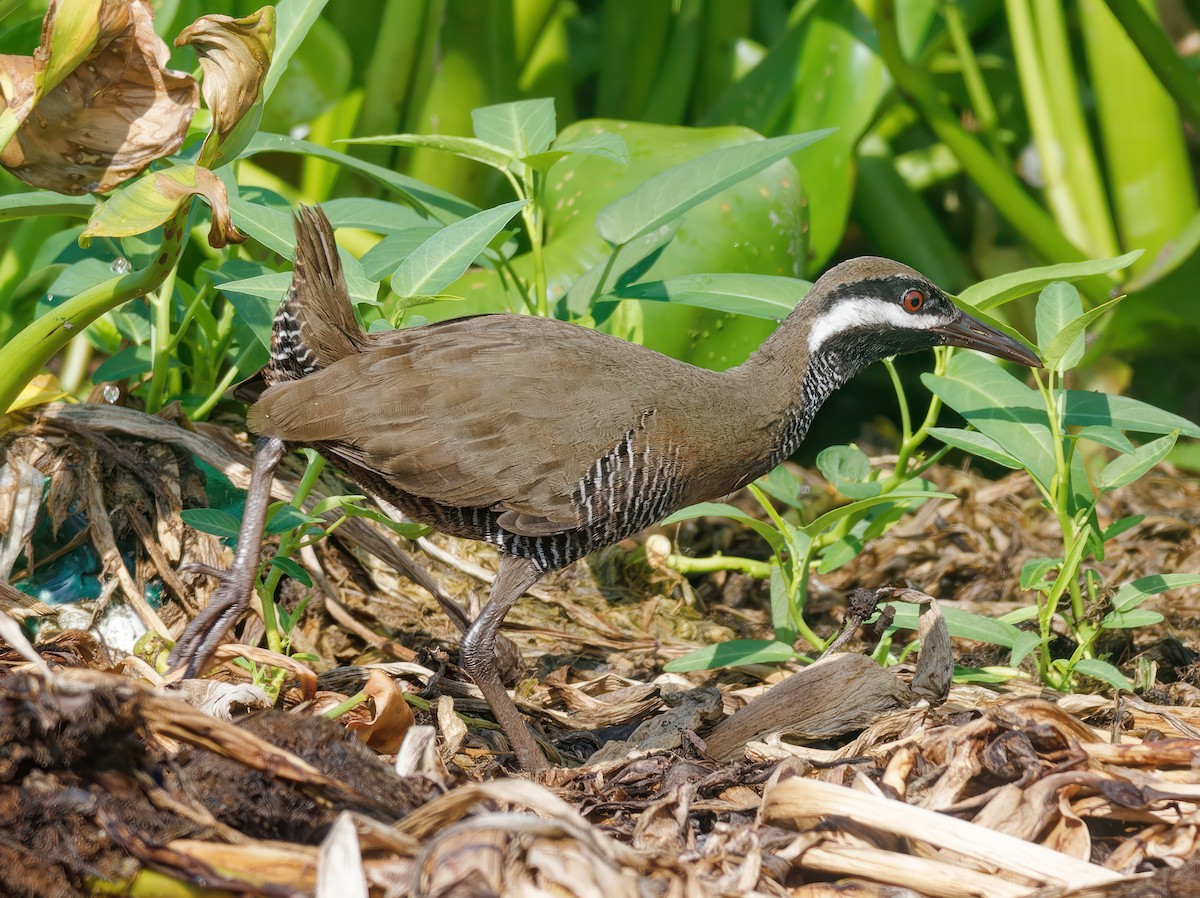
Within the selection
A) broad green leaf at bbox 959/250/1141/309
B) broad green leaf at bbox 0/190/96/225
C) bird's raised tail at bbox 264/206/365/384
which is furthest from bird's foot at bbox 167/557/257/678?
broad green leaf at bbox 959/250/1141/309

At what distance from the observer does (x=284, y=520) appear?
304 centimetres

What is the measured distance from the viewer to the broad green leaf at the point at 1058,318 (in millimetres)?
3020

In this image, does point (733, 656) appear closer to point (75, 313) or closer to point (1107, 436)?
point (1107, 436)

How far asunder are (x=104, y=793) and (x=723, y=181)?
213 cm

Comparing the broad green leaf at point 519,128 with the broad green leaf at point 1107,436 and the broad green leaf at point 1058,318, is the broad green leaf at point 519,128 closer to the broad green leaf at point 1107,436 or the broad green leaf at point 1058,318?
the broad green leaf at point 1058,318

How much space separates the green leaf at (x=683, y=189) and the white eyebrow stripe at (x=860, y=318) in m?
0.42

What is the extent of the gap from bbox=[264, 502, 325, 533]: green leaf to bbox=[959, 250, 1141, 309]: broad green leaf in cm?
171

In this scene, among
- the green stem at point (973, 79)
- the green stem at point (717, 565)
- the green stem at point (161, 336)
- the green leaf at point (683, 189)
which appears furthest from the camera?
the green stem at point (973, 79)

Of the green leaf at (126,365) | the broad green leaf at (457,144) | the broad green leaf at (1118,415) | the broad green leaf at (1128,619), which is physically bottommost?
the broad green leaf at (1128,619)

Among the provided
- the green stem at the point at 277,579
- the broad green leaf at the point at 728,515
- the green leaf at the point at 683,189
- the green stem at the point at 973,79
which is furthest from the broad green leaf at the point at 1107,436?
the green stem at the point at 973,79

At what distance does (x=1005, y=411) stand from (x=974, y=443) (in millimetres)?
144

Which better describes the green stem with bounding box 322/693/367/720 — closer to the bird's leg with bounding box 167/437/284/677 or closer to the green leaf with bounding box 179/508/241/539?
the bird's leg with bounding box 167/437/284/677

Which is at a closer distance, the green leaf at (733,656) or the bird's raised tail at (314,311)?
the bird's raised tail at (314,311)

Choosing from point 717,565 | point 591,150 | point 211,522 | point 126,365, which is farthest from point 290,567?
point 717,565
